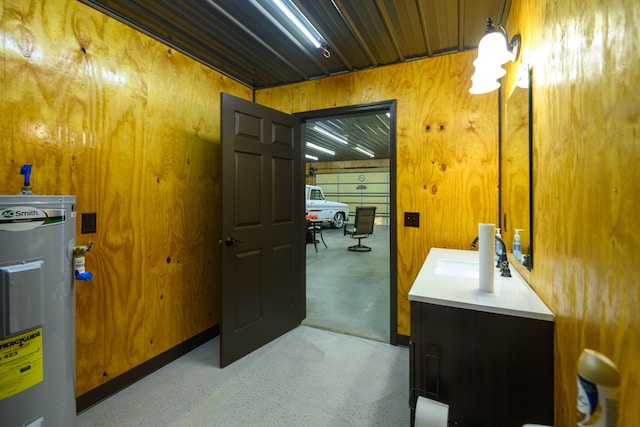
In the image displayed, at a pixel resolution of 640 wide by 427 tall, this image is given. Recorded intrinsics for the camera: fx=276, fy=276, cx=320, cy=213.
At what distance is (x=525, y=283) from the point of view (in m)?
1.46

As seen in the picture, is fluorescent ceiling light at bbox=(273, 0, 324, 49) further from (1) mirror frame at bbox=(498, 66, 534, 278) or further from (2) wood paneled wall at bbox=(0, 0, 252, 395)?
(1) mirror frame at bbox=(498, 66, 534, 278)

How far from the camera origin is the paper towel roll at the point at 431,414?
1.08 metres

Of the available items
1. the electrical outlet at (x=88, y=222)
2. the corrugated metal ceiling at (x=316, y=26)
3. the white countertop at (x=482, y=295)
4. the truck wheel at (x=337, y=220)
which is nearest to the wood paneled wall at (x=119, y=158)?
the electrical outlet at (x=88, y=222)

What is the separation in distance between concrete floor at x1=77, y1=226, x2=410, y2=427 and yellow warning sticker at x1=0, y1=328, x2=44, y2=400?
28.6 inches

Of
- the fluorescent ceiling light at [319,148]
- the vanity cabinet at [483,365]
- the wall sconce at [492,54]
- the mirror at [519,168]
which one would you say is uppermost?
the fluorescent ceiling light at [319,148]

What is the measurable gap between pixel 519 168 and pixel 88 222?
103 inches

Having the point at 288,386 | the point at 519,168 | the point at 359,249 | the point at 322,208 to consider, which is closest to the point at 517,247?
the point at 519,168

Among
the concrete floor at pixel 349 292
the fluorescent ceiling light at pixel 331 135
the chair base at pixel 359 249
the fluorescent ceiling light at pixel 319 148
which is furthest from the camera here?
the fluorescent ceiling light at pixel 319 148

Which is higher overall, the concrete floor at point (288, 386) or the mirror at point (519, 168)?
the mirror at point (519, 168)

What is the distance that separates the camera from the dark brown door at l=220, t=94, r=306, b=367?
86.0 inches

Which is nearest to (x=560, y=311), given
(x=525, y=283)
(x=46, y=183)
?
(x=525, y=283)

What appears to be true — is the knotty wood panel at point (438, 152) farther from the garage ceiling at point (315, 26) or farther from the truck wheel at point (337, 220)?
the truck wheel at point (337, 220)

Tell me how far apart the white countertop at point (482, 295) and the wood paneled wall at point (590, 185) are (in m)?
0.08

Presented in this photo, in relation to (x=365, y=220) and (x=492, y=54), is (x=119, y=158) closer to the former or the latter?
(x=492, y=54)
